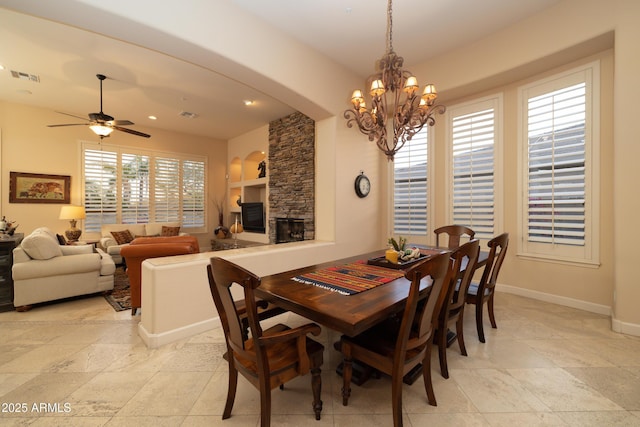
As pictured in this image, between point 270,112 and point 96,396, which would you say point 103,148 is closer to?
point 270,112

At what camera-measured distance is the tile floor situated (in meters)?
1.57

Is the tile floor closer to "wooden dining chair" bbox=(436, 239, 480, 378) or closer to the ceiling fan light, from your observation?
"wooden dining chair" bbox=(436, 239, 480, 378)

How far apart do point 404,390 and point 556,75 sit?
401cm

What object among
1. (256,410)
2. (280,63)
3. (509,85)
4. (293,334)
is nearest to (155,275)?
(256,410)

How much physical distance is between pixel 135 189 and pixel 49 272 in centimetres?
345

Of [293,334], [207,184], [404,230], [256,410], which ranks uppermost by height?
[207,184]

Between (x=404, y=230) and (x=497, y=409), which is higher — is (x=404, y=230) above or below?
above

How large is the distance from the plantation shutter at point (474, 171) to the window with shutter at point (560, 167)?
0.40m

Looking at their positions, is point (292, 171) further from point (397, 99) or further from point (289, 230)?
point (397, 99)

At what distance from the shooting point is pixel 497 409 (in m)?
1.62

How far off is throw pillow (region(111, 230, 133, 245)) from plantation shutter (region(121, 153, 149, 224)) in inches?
20.0

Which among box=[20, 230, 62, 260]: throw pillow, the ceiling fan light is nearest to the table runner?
box=[20, 230, 62, 260]: throw pillow

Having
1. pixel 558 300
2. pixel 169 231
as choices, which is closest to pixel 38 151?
pixel 169 231

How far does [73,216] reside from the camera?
17.1ft
